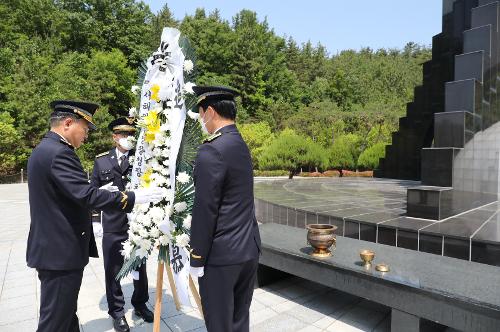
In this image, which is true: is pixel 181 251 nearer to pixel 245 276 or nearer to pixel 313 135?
pixel 245 276

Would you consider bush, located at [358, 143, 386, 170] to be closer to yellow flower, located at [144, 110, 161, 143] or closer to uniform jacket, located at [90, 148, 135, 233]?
uniform jacket, located at [90, 148, 135, 233]

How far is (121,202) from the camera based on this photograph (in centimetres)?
265

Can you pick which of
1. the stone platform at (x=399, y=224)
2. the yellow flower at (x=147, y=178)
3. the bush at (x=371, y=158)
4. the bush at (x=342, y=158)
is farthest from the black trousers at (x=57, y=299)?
the bush at (x=342, y=158)

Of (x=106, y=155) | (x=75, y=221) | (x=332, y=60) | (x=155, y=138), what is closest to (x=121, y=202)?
(x=75, y=221)

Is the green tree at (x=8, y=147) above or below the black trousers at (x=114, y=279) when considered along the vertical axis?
above

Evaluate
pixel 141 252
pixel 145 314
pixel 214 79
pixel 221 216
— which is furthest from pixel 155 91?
pixel 214 79

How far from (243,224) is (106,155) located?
2.28m

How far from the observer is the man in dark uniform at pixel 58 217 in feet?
8.13

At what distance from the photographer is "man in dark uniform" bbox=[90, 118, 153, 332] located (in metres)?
3.59

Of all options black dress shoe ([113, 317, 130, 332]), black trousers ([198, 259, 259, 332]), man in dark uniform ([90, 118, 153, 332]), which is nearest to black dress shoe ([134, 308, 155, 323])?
man in dark uniform ([90, 118, 153, 332])

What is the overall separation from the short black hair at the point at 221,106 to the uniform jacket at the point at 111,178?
72.1 inches

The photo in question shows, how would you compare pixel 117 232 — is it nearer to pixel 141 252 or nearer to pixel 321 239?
pixel 141 252

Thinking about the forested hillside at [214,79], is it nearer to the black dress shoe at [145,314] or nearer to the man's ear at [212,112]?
the black dress shoe at [145,314]

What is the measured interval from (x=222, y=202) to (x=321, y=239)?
5.83 feet
